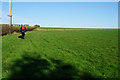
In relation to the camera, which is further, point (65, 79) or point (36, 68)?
point (36, 68)

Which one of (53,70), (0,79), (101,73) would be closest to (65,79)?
(53,70)

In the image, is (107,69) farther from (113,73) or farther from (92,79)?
(92,79)

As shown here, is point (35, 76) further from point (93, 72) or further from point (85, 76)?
point (93, 72)

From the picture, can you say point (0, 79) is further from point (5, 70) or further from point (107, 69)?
point (107, 69)

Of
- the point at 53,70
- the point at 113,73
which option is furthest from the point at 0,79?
the point at 113,73

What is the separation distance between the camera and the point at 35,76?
406 centimetres

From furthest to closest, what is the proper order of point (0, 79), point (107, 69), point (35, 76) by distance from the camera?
point (107, 69) → point (35, 76) → point (0, 79)

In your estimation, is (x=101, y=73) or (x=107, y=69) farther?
(x=107, y=69)

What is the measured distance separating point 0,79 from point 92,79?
3270 millimetres

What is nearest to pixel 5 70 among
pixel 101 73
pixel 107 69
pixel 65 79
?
pixel 65 79

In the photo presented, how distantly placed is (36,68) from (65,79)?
1415 mm

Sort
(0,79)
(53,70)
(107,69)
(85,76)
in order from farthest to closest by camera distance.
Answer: (107,69), (53,70), (85,76), (0,79)

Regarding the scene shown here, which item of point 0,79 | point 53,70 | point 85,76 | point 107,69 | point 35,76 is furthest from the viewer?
point 107,69

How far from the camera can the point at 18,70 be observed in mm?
4461
